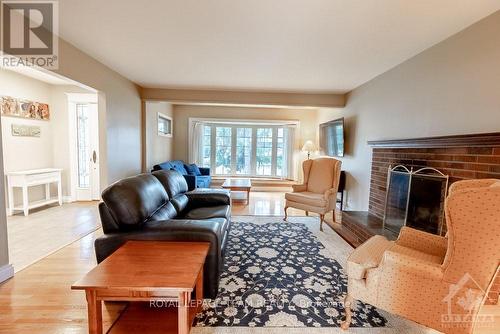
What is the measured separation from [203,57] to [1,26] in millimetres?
1894

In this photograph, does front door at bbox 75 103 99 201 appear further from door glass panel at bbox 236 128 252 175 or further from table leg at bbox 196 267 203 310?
table leg at bbox 196 267 203 310

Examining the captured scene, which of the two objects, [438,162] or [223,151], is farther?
[223,151]

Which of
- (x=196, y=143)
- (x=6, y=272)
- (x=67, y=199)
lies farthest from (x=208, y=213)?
(x=196, y=143)

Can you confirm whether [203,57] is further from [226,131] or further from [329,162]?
[226,131]

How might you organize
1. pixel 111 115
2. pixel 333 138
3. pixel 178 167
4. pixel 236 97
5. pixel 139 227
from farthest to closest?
pixel 178 167 → pixel 333 138 → pixel 236 97 → pixel 111 115 → pixel 139 227

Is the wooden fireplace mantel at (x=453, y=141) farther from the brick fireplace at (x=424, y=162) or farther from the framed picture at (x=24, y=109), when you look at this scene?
the framed picture at (x=24, y=109)

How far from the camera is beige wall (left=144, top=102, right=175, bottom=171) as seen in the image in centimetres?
501

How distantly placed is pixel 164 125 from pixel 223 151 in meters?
1.90

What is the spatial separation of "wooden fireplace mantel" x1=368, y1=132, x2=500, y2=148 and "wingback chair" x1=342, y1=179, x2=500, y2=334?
0.45 meters

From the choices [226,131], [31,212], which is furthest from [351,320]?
[226,131]

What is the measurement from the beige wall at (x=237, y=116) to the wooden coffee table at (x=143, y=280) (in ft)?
18.7

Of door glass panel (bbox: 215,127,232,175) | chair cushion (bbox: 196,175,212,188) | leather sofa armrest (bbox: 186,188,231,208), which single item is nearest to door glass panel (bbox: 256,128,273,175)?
door glass panel (bbox: 215,127,232,175)

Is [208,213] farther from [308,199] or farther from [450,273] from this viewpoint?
[450,273]

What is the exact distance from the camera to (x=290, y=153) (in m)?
7.11
